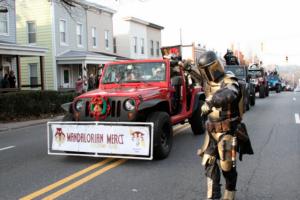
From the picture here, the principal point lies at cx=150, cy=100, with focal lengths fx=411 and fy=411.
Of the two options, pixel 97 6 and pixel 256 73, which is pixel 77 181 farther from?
pixel 97 6

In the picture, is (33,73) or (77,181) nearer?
(77,181)

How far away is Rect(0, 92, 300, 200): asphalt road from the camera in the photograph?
5324 millimetres

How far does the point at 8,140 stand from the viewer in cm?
1089

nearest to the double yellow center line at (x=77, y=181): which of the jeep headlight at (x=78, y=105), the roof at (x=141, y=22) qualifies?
the jeep headlight at (x=78, y=105)

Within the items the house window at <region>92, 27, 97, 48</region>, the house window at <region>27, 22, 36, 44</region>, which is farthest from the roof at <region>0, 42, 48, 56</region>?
the house window at <region>92, 27, 97, 48</region>

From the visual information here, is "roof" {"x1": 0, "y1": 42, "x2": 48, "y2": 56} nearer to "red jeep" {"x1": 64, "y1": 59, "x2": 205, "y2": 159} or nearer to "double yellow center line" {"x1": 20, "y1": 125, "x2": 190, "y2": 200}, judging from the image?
"red jeep" {"x1": 64, "y1": 59, "x2": 205, "y2": 159}

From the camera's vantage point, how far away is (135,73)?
28.9 feet

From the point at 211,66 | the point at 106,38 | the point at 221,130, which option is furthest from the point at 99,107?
the point at 106,38

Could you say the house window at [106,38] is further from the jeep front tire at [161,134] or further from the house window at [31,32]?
the jeep front tire at [161,134]

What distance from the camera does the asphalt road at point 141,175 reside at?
17.5 ft

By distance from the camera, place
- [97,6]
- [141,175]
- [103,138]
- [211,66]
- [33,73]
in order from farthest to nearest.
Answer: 1. [97,6]
2. [33,73]
3. [103,138]
4. [141,175]
5. [211,66]

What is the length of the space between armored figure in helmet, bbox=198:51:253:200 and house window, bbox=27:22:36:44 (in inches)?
991

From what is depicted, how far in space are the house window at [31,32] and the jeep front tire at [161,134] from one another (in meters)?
22.4

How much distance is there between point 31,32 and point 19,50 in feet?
24.2
